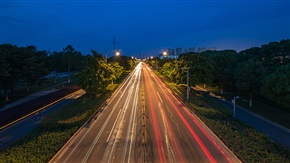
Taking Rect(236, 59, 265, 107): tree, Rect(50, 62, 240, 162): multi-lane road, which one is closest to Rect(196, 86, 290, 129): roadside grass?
Rect(236, 59, 265, 107): tree

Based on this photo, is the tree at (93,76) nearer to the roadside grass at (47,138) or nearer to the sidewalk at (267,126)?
the roadside grass at (47,138)

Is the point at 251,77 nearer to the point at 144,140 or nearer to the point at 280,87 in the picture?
the point at 280,87

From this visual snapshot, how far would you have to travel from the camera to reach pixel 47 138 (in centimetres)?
2030

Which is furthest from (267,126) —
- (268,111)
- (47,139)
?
(47,139)

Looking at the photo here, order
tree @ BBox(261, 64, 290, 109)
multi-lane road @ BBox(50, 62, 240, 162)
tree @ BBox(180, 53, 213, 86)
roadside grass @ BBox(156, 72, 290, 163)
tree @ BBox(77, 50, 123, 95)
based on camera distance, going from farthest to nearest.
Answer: tree @ BBox(180, 53, 213, 86)
tree @ BBox(77, 50, 123, 95)
tree @ BBox(261, 64, 290, 109)
multi-lane road @ BBox(50, 62, 240, 162)
roadside grass @ BBox(156, 72, 290, 163)

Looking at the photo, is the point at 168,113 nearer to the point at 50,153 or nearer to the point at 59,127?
the point at 59,127

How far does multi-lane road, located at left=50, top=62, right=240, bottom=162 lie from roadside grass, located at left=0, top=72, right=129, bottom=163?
2.47ft

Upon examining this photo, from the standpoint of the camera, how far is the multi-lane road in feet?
56.1

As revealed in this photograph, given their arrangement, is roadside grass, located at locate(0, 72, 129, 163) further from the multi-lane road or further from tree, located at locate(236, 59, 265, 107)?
tree, located at locate(236, 59, 265, 107)

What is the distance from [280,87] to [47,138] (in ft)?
99.6

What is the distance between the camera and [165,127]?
2428 centimetres

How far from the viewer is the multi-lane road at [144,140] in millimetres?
17109

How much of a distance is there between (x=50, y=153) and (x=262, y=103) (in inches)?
1749

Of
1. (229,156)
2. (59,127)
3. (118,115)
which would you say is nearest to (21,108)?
(59,127)
